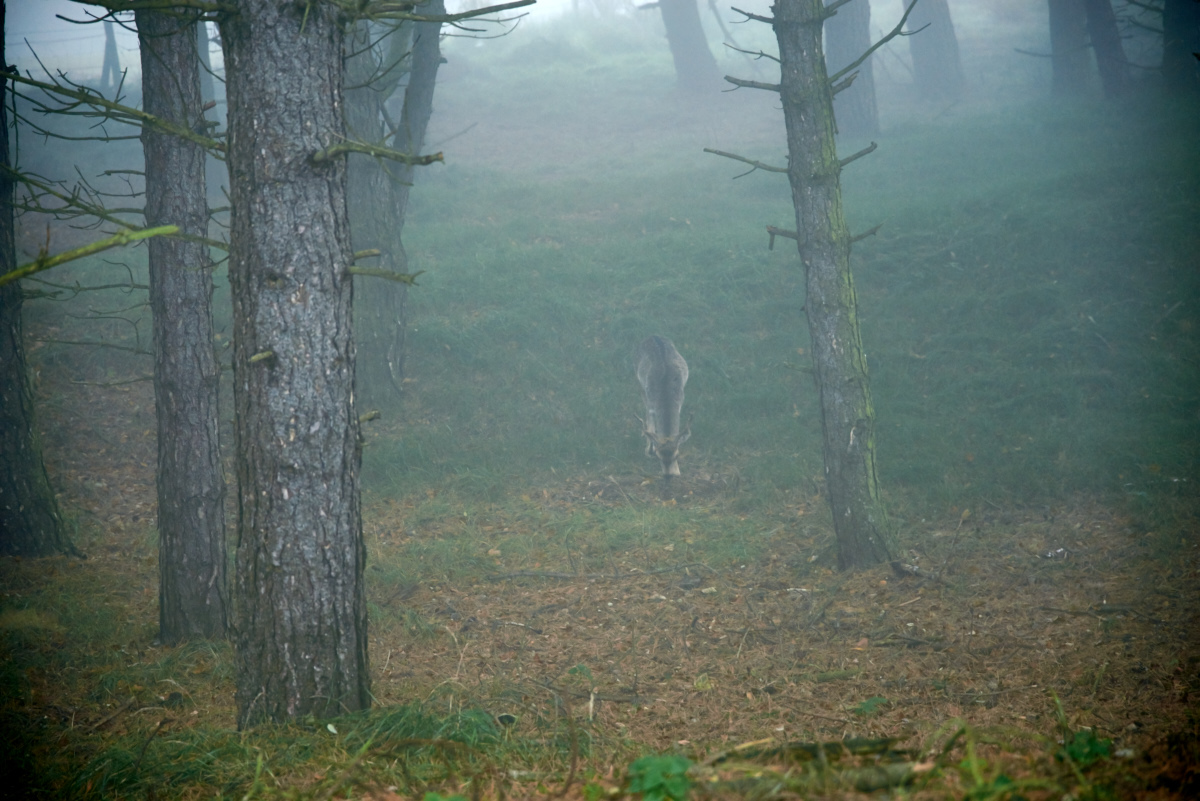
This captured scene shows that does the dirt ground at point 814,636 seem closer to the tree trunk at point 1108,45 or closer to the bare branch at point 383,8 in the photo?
the bare branch at point 383,8

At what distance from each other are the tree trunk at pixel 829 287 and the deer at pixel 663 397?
9.37ft

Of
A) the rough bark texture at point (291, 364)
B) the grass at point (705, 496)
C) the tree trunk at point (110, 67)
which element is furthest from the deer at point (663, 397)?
the tree trunk at point (110, 67)

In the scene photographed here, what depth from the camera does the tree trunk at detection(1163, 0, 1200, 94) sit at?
15602mm

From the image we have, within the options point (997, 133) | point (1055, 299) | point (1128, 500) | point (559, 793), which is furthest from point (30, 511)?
point (997, 133)

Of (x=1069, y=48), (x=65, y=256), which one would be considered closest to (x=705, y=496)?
(x=65, y=256)

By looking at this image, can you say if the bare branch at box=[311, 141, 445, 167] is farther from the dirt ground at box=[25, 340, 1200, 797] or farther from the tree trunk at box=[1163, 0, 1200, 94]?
the tree trunk at box=[1163, 0, 1200, 94]

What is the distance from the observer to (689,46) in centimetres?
2591

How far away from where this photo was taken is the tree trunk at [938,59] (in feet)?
75.6

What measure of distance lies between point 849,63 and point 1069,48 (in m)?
5.55

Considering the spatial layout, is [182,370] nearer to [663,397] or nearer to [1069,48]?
[663,397]

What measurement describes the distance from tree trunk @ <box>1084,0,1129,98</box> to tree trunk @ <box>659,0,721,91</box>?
11488 mm

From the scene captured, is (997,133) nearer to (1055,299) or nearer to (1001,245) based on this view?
(1001,245)

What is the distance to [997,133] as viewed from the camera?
17812 mm

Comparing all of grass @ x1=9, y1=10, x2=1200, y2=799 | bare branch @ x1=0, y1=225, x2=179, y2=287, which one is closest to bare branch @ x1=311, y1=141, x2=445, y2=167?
bare branch @ x1=0, y1=225, x2=179, y2=287
